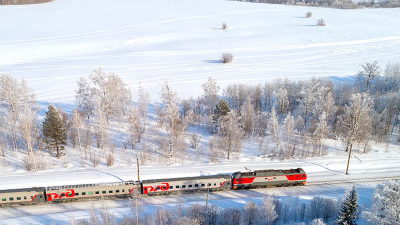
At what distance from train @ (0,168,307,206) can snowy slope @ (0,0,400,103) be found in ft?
113

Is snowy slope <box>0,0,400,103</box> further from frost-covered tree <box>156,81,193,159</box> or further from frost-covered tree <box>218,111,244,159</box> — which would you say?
frost-covered tree <box>156,81,193,159</box>

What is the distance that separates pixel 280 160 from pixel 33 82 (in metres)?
61.6

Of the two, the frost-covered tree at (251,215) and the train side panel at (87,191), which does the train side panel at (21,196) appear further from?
the frost-covered tree at (251,215)

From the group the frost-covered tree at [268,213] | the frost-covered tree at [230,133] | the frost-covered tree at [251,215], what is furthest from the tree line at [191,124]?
the frost-covered tree at [268,213]

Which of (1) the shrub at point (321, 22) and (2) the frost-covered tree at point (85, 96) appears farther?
(1) the shrub at point (321, 22)

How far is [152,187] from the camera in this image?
1396 inches

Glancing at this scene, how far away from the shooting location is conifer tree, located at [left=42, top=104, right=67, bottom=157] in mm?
43125

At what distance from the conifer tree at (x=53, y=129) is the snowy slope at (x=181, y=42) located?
2255cm

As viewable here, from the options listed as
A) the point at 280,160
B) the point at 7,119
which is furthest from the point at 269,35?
the point at 7,119

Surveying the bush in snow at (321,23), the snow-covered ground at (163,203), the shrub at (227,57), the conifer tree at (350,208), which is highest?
the bush in snow at (321,23)

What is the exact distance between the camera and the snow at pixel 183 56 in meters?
40.2

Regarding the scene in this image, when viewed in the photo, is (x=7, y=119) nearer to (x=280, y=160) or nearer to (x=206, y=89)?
(x=206, y=89)

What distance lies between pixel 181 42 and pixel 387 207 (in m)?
89.7

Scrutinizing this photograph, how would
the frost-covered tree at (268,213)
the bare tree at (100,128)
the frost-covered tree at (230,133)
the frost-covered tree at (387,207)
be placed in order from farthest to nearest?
the bare tree at (100,128) → the frost-covered tree at (230,133) → the frost-covered tree at (268,213) → the frost-covered tree at (387,207)
